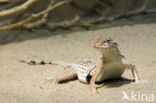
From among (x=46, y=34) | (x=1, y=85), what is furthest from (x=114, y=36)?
(x=1, y=85)

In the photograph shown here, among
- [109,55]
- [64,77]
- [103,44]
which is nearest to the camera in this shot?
[103,44]

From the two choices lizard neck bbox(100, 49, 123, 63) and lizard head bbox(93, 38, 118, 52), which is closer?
lizard head bbox(93, 38, 118, 52)

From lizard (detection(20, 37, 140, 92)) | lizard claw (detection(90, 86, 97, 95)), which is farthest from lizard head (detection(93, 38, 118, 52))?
lizard claw (detection(90, 86, 97, 95))

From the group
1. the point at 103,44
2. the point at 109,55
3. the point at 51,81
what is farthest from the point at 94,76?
the point at 51,81

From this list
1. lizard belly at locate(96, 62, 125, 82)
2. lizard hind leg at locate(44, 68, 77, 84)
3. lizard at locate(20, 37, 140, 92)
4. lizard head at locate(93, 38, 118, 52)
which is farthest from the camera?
lizard hind leg at locate(44, 68, 77, 84)

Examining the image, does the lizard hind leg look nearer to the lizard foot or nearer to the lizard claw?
the lizard foot

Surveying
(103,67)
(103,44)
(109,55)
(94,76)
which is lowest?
(94,76)

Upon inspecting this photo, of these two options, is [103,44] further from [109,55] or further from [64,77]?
[64,77]
